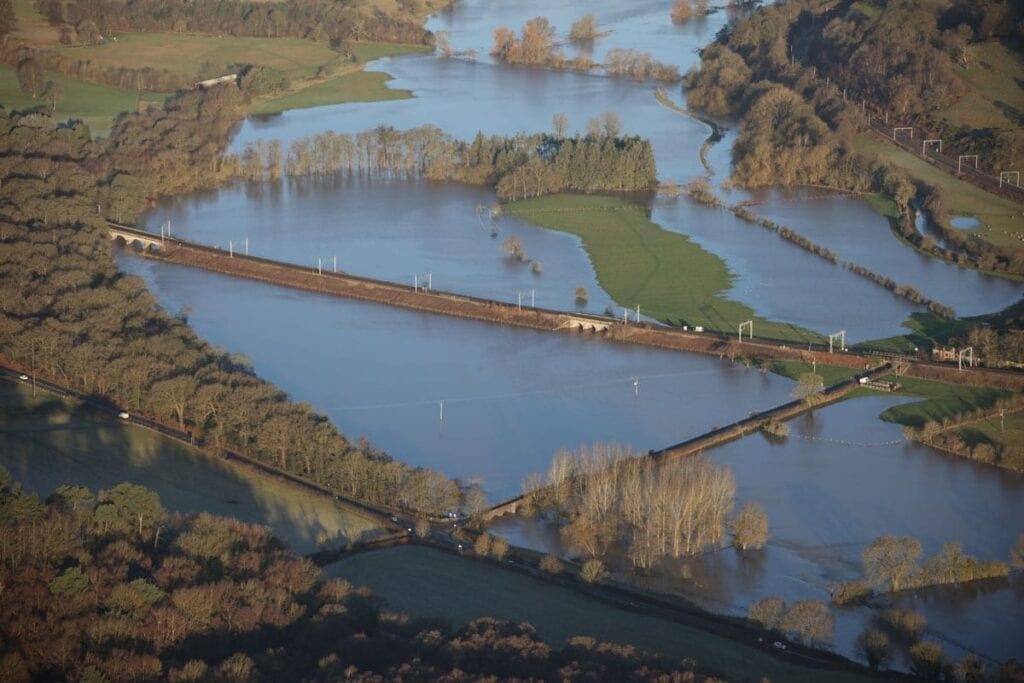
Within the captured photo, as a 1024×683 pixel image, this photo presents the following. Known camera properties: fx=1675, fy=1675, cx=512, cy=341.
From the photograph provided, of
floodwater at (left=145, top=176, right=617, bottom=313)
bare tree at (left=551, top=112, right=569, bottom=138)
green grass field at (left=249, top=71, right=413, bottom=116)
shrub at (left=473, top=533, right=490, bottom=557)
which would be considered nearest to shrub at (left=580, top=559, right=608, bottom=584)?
shrub at (left=473, top=533, right=490, bottom=557)

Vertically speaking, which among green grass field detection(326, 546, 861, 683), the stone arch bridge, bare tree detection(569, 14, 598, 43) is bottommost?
green grass field detection(326, 546, 861, 683)

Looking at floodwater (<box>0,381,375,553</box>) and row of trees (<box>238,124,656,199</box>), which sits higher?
row of trees (<box>238,124,656,199</box>)

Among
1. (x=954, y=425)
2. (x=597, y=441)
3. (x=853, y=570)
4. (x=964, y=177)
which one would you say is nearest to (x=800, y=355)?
(x=954, y=425)

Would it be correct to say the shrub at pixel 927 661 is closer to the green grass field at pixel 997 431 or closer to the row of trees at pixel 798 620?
the row of trees at pixel 798 620

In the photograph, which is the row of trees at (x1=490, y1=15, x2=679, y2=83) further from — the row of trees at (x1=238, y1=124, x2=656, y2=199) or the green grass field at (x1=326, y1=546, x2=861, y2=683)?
the green grass field at (x1=326, y1=546, x2=861, y2=683)

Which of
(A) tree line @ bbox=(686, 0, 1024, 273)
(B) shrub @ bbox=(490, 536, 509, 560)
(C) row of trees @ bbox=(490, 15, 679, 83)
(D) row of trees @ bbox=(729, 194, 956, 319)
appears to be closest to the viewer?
(B) shrub @ bbox=(490, 536, 509, 560)

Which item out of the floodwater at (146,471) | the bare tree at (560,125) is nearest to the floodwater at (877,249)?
the bare tree at (560,125)
